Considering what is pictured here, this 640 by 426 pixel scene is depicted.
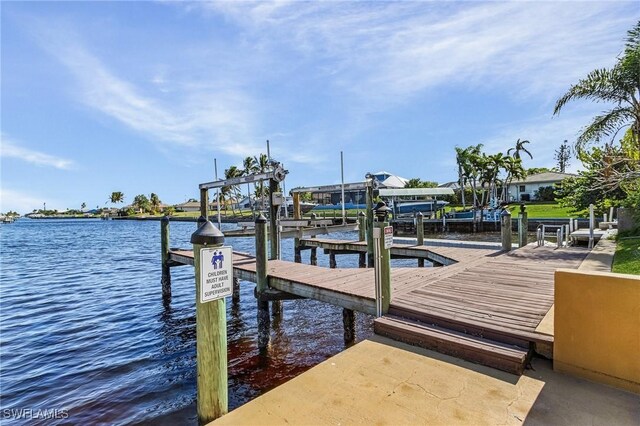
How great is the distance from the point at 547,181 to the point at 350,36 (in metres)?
47.7

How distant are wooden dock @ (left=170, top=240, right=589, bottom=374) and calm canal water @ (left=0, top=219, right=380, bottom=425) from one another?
143 centimetres

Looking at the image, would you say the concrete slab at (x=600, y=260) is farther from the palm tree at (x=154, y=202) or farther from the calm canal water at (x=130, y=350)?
the palm tree at (x=154, y=202)

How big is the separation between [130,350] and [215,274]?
582cm

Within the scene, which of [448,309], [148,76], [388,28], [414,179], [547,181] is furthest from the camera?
[414,179]

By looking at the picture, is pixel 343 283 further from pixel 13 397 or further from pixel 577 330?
pixel 13 397

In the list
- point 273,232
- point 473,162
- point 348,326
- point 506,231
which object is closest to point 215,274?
point 348,326

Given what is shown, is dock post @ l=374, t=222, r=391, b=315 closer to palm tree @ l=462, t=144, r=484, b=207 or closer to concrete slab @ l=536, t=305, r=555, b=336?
concrete slab @ l=536, t=305, r=555, b=336

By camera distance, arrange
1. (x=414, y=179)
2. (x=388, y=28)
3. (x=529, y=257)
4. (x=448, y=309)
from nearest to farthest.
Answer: (x=448, y=309) → (x=529, y=257) → (x=388, y=28) → (x=414, y=179)

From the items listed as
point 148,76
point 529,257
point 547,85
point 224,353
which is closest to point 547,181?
point 547,85

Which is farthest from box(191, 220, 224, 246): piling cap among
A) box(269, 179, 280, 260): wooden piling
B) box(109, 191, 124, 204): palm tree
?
box(109, 191, 124, 204): palm tree

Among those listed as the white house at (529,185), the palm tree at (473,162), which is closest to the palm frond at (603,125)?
the palm tree at (473,162)

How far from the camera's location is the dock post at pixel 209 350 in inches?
115

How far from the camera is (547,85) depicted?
12234 mm

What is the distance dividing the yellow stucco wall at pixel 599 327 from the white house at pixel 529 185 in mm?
50651
